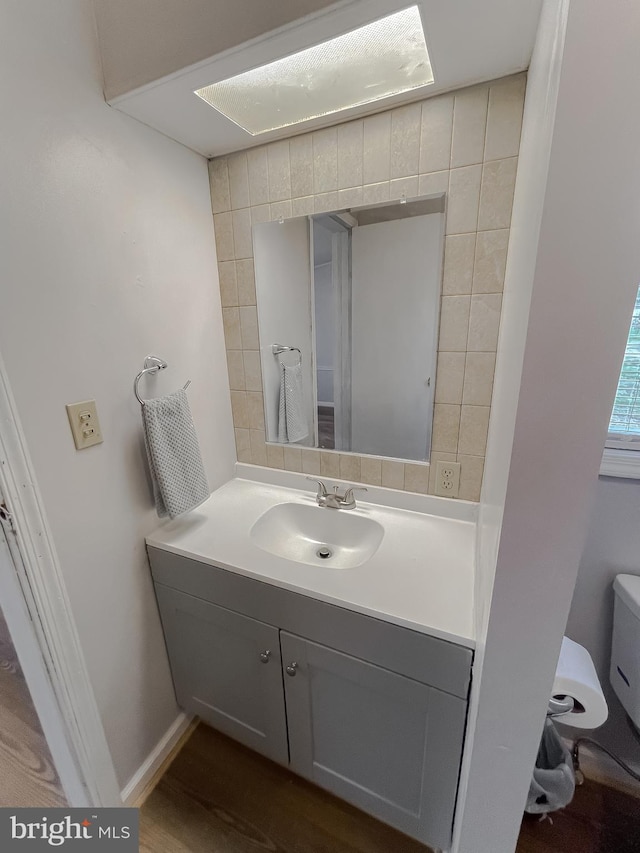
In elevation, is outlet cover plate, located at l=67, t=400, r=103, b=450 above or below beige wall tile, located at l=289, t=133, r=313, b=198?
below

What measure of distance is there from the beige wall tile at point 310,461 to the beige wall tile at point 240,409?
28cm

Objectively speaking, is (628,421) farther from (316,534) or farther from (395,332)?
(316,534)

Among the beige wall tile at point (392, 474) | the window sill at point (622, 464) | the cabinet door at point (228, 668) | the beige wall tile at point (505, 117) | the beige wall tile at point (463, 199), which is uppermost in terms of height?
the beige wall tile at point (505, 117)

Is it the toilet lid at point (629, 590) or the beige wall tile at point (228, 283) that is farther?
the beige wall tile at point (228, 283)

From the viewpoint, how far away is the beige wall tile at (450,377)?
1.05 metres

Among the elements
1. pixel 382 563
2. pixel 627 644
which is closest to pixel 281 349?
pixel 382 563

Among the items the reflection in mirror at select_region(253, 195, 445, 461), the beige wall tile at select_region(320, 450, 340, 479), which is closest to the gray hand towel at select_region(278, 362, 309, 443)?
the reflection in mirror at select_region(253, 195, 445, 461)

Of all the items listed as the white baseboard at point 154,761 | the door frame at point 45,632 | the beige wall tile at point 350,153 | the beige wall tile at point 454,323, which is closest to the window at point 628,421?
the beige wall tile at point 454,323

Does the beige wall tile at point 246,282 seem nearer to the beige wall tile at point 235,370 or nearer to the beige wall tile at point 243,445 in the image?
the beige wall tile at point 235,370

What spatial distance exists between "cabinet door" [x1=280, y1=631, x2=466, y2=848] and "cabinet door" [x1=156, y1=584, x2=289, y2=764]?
0.06 meters

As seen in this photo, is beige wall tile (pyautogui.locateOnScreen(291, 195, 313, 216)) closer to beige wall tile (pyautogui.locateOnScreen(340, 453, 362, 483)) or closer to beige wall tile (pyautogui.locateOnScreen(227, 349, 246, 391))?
beige wall tile (pyautogui.locateOnScreen(227, 349, 246, 391))

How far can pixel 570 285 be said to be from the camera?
41 centimetres

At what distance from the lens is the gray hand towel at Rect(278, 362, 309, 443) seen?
1.33 m

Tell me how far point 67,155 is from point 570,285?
109 centimetres
